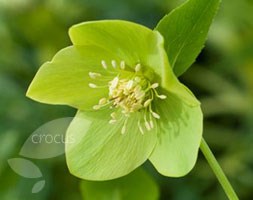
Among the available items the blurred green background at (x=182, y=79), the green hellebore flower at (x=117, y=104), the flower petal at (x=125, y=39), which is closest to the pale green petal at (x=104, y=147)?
the green hellebore flower at (x=117, y=104)

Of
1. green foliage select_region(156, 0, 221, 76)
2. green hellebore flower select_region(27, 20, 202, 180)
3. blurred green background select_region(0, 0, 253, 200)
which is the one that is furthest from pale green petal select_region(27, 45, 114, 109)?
blurred green background select_region(0, 0, 253, 200)

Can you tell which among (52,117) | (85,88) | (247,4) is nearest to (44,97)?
(85,88)

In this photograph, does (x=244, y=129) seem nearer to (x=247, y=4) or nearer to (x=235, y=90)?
(x=235, y=90)

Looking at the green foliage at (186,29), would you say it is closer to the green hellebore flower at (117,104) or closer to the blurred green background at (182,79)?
the green hellebore flower at (117,104)

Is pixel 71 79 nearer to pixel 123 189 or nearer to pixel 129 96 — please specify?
pixel 129 96

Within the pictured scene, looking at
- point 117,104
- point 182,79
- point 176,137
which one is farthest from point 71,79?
point 182,79

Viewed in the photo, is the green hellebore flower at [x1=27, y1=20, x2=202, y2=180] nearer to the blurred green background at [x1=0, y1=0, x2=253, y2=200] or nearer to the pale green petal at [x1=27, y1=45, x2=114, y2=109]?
the pale green petal at [x1=27, y1=45, x2=114, y2=109]
